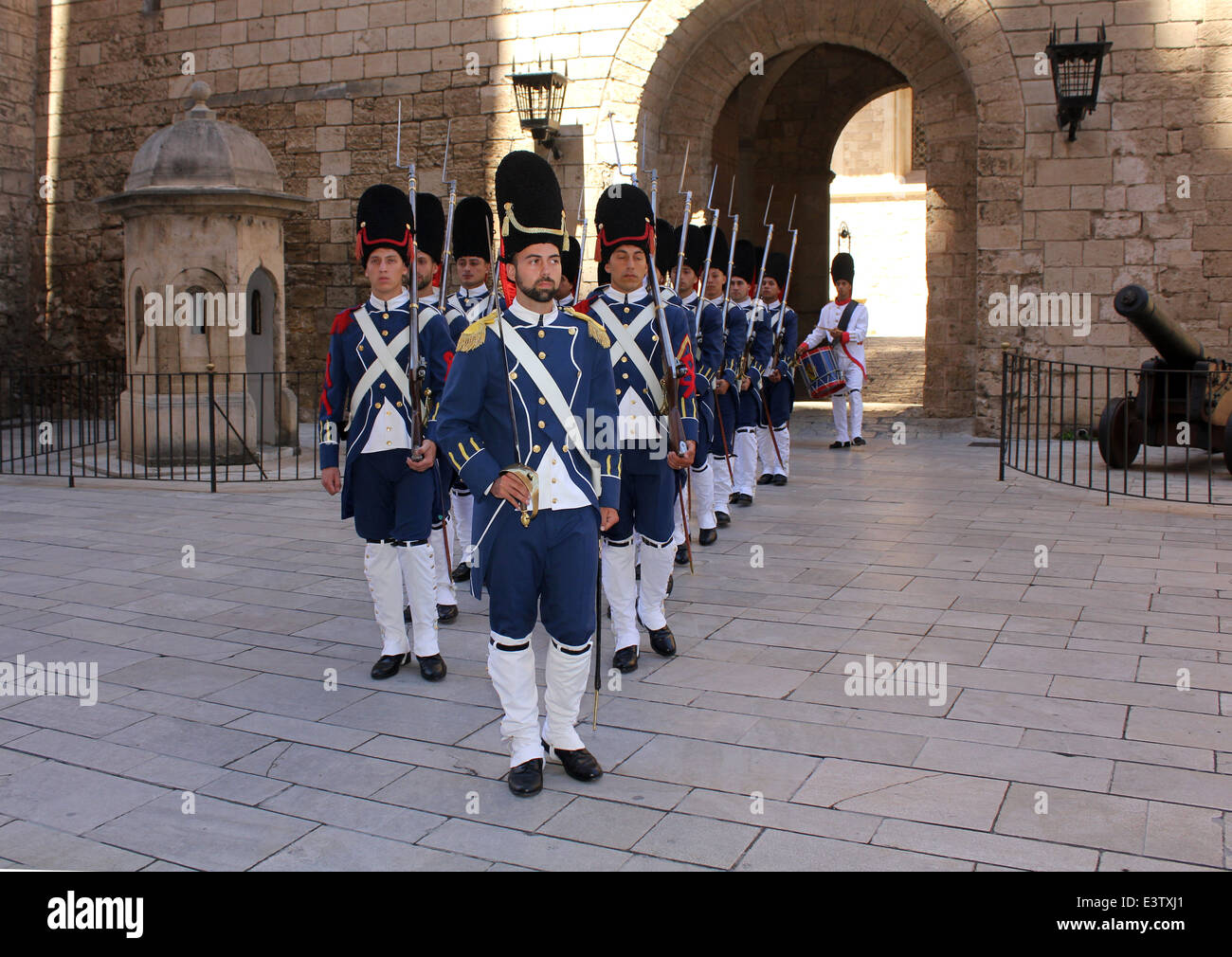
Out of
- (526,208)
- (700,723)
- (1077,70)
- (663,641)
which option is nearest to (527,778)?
(700,723)

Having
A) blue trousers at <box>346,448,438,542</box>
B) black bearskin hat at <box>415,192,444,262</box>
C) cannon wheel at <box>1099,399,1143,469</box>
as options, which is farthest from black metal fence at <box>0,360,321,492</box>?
cannon wheel at <box>1099,399,1143,469</box>

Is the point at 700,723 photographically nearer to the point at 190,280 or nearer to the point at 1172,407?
the point at 1172,407

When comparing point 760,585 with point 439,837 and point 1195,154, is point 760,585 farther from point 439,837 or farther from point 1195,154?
point 1195,154

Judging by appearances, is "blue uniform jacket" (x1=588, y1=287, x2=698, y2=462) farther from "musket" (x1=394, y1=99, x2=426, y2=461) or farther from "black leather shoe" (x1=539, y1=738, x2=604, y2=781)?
"black leather shoe" (x1=539, y1=738, x2=604, y2=781)

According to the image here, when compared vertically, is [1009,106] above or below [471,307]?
above

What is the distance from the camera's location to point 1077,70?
10.8 meters

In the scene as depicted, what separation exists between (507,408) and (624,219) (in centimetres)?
140

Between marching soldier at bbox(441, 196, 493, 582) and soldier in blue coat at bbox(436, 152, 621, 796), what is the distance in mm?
2685

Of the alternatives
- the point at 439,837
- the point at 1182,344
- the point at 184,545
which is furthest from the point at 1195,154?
the point at 439,837

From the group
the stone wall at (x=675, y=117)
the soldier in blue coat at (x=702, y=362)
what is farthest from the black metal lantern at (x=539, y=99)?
the soldier in blue coat at (x=702, y=362)

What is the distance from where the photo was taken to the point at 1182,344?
927cm

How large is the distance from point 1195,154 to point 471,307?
25.5 ft

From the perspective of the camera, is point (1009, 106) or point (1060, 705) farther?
point (1009, 106)

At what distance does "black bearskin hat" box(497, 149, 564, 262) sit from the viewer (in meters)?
3.74
